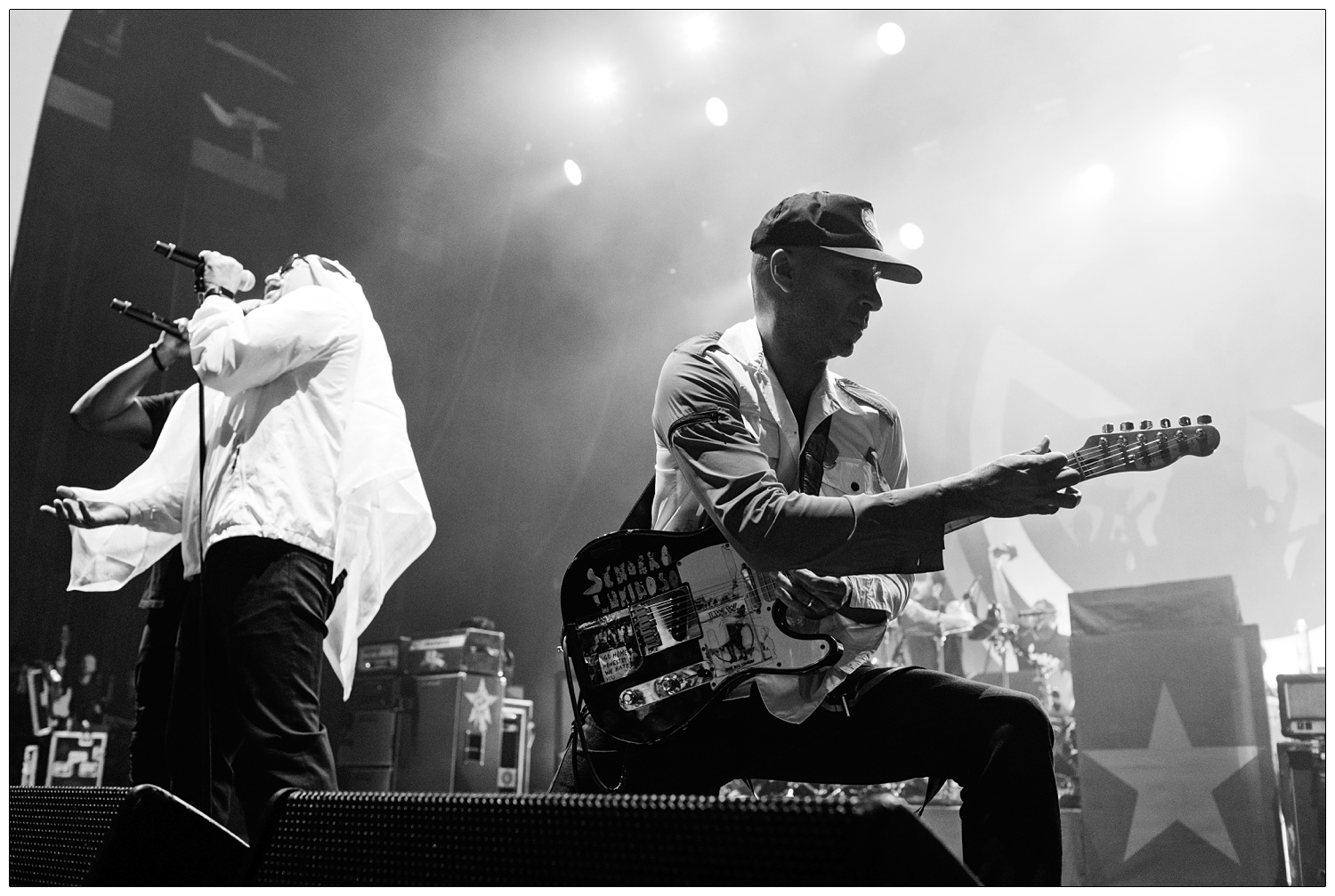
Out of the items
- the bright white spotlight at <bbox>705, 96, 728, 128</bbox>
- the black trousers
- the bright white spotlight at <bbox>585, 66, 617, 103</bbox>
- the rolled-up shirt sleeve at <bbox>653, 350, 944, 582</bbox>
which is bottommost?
the black trousers

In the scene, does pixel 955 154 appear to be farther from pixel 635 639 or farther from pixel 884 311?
pixel 635 639

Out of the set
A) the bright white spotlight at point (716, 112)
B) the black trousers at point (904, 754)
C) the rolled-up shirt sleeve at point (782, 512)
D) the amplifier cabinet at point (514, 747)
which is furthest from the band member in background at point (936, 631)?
the rolled-up shirt sleeve at point (782, 512)

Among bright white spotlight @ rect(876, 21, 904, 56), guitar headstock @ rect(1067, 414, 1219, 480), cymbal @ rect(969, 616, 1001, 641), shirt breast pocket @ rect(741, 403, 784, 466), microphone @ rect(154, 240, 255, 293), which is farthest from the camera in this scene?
bright white spotlight @ rect(876, 21, 904, 56)

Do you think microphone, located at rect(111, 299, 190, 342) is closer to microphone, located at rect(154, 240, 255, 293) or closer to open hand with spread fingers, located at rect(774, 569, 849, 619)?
microphone, located at rect(154, 240, 255, 293)

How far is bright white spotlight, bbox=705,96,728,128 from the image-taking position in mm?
6512

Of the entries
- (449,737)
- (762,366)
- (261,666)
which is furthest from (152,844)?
(449,737)

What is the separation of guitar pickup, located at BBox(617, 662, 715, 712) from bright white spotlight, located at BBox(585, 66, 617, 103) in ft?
17.9

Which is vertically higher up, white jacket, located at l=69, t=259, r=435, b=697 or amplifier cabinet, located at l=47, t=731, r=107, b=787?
white jacket, located at l=69, t=259, r=435, b=697

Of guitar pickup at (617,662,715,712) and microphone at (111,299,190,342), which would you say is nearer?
guitar pickup at (617,662,715,712)

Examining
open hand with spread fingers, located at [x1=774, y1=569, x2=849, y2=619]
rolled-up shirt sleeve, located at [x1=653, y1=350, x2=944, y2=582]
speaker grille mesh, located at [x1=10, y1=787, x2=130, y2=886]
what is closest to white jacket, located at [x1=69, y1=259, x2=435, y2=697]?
speaker grille mesh, located at [x1=10, y1=787, x2=130, y2=886]

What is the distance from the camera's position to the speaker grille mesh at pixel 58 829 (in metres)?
1.31

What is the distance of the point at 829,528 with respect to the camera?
5.06ft

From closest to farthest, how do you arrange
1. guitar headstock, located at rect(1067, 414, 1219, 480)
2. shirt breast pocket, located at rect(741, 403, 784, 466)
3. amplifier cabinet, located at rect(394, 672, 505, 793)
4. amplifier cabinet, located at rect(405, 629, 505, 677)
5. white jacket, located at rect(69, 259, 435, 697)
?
1. guitar headstock, located at rect(1067, 414, 1219, 480)
2. shirt breast pocket, located at rect(741, 403, 784, 466)
3. white jacket, located at rect(69, 259, 435, 697)
4. amplifier cabinet, located at rect(394, 672, 505, 793)
5. amplifier cabinet, located at rect(405, 629, 505, 677)

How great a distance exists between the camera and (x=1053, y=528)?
19.9 ft
